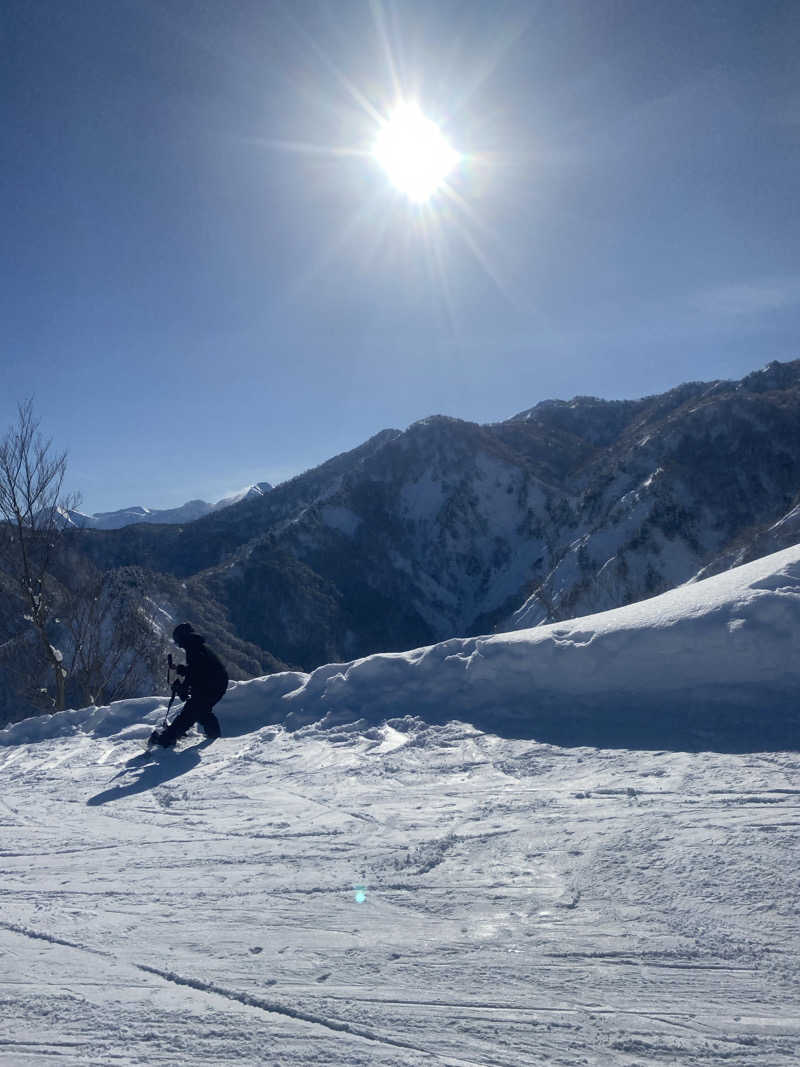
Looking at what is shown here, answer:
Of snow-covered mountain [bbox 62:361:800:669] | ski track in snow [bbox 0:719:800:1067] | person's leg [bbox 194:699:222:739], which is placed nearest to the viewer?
ski track in snow [bbox 0:719:800:1067]

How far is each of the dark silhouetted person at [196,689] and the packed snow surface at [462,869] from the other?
273 mm

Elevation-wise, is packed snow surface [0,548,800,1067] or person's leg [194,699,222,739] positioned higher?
person's leg [194,699,222,739]

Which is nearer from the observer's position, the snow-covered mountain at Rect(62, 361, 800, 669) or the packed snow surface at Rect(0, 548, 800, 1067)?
the packed snow surface at Rect(0, 548, 800, 1067)

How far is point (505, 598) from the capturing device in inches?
2486

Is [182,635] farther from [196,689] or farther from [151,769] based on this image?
[151,769]

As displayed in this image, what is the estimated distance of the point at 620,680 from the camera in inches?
233

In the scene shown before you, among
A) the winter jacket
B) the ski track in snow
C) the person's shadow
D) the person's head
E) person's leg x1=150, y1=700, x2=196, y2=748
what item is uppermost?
the person's head

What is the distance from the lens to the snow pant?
23.6 feet

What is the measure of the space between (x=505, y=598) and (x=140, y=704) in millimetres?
56256

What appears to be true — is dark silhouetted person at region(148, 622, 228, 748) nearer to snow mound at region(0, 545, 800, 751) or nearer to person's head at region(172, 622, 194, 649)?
person's head at region(172, 622, 194, 649)

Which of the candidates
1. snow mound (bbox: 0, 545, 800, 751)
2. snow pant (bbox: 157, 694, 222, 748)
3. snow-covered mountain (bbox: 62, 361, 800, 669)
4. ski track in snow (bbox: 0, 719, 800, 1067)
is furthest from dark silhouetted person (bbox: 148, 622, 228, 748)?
snow-covered mountain (bbox: 62, 361, 800, 669)

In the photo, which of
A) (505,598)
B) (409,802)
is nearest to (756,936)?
(409,802)

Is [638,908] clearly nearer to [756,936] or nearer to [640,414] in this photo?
[756,936]

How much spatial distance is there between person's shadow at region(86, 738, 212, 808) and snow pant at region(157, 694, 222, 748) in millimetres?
108
